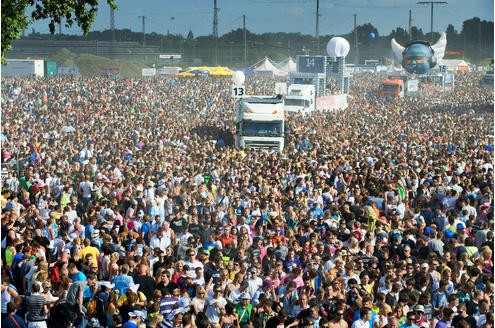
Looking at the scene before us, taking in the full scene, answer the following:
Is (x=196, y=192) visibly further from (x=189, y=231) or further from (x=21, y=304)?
(x=21, y=304)

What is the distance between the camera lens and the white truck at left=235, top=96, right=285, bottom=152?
109ft

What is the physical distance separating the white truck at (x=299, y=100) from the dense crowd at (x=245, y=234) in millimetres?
15673

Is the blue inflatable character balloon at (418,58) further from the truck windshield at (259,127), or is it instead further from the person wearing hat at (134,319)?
the person wearing hat at (134,319)

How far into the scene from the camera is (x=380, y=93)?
6725 cm

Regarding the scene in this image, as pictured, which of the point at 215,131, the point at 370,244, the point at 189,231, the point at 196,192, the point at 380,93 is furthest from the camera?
the point at 380,93

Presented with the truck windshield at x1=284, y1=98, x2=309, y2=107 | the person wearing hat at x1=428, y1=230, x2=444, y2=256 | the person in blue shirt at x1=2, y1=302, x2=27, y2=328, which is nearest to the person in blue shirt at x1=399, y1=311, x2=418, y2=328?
the person wearing hat at x1=428, y1=230, x2=444, y2=256

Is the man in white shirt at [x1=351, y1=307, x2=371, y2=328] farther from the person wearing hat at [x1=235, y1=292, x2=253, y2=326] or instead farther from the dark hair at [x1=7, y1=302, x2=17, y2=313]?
the dark hair at [x1=7, y1=302, x2=17, y2=313]

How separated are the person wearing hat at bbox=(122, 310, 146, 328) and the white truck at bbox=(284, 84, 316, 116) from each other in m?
37.4

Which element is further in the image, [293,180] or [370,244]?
[293,180]

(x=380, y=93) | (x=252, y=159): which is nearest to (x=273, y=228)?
(x=252, y=159)

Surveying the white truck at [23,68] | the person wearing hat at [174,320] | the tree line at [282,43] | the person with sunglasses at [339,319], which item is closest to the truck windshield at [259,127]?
the person wearing hat at [174,320]

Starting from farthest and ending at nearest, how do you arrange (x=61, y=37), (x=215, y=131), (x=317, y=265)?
(x=61, y=37) → (x=215, y=131) → (x=317, y=265)

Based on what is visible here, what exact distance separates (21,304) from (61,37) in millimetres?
101441

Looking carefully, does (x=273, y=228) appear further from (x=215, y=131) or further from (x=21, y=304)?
(x=215, y=131)
